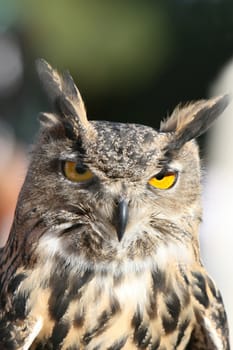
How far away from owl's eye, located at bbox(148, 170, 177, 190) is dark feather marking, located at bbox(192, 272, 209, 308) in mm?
191

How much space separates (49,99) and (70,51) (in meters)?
2.39

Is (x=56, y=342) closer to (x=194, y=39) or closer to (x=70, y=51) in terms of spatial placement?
(x=194, y=39)

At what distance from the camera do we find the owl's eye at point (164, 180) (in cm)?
116

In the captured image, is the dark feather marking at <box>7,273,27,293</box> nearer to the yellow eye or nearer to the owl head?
the owl head

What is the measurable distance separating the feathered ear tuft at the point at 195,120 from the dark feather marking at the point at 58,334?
320 millimetres

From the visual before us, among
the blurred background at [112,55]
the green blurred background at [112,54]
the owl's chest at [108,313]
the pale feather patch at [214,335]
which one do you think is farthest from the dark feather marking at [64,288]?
the green blurred background at [112,54]

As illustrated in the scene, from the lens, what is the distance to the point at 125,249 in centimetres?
118

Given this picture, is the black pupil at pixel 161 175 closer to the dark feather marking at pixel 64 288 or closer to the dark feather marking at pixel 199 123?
the dark feather marking at pixel 199 123

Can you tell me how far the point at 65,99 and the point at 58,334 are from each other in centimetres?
36

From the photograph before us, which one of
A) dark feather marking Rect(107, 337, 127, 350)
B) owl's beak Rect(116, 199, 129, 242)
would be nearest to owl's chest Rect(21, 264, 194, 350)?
dark feather marking Rect(107, 337, 127, 350)

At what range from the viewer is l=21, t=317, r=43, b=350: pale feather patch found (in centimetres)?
116

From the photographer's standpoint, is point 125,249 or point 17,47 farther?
point 17,47

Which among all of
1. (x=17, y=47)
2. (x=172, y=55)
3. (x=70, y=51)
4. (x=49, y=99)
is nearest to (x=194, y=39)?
(x=172, y=55)

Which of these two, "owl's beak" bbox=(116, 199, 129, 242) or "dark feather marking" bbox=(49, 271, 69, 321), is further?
"dark feather marking" bbox=(49, 271, 69, 321)
